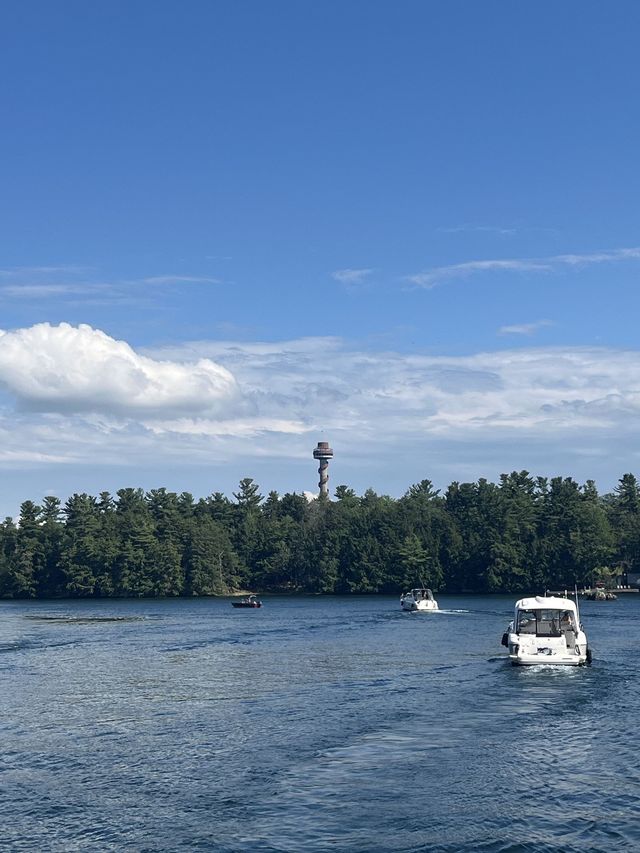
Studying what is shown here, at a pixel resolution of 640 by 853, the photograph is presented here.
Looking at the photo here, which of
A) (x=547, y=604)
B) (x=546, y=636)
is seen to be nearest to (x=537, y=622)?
(x=547, y=604)

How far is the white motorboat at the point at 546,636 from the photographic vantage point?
65688 mm

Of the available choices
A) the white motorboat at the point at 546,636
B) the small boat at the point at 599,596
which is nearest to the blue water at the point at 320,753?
the white motorboat at the point at 546,636

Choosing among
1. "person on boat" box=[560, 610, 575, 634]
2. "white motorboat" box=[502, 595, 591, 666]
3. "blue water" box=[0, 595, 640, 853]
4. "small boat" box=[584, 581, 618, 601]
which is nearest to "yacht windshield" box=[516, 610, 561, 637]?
"white motorboat" box=[502, 595, 591, 666]

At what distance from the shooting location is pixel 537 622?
70438 mm

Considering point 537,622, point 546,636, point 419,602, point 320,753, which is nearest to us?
point 320,753

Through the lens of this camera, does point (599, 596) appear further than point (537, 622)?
Yes

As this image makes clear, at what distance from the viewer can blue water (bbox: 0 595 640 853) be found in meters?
30.2

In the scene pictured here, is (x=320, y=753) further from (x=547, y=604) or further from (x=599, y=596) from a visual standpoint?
(x=599, y=596)

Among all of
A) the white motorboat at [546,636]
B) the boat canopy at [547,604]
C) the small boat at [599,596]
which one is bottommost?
the small boat at [599,596]

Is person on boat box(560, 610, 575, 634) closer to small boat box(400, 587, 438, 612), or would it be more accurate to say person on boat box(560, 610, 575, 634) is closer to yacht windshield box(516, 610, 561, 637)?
yacht windshield box(516, 610, 561, 637)

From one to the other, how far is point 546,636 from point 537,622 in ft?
13.4

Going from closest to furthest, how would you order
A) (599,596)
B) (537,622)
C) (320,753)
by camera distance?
(320,753) → (537,622) → (599,596)

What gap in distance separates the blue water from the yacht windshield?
3826mm

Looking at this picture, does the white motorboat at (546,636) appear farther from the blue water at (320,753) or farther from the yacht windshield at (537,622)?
the blue water at (320,753)
